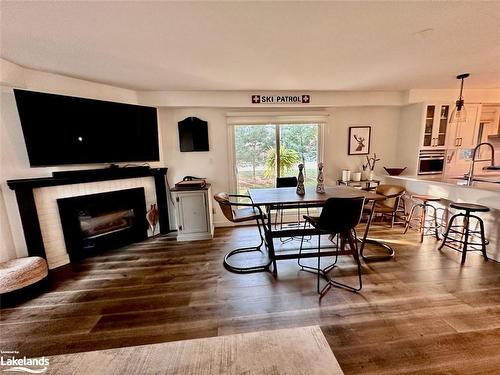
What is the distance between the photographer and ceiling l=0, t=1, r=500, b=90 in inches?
57.1

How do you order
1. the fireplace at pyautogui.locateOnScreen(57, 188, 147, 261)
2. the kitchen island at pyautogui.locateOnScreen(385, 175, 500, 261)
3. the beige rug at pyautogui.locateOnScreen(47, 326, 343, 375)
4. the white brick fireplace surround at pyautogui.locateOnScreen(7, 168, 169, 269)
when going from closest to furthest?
the beige rug at pyautogui.locateOnScreen(47, 326, 343, 375) → the white brick fireplace surround at pyautogui.locateOnScreen(7, 168, 169, 269) → the kitchen island at pyautogui.locateOnScreen(385, 175, 500, 261) → the fireplace at pyautogui.locateOnScreen(57, 188, 147, 261)

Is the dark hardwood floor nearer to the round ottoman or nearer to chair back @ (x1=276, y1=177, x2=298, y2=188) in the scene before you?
the round ottoman

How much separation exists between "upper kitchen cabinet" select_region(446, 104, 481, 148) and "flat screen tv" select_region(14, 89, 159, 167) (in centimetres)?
519

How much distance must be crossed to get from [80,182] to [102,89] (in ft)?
4.44

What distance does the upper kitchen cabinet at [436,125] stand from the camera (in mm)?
3807

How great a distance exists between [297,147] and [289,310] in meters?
3.03

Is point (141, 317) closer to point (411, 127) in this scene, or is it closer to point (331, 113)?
point (331, 113)

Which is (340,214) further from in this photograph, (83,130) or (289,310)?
(83,130)

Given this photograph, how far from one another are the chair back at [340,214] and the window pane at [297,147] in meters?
2.07

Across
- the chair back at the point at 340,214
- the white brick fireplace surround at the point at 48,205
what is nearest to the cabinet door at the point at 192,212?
the white brick fireplace surround at the point at 48,205

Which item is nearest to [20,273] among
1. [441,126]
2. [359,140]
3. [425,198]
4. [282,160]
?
[282,160]

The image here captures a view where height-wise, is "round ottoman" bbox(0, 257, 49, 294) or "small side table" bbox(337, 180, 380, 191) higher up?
"small side table" bbox(337, 180, 380, 191)

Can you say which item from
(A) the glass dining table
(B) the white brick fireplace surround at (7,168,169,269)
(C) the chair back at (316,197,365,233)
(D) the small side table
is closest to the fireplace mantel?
(B) the white brick fireplace surround at (7,168,169,269)

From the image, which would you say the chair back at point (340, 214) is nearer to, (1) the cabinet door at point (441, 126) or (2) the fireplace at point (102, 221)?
(2) the fireplace at point (102, 221)
